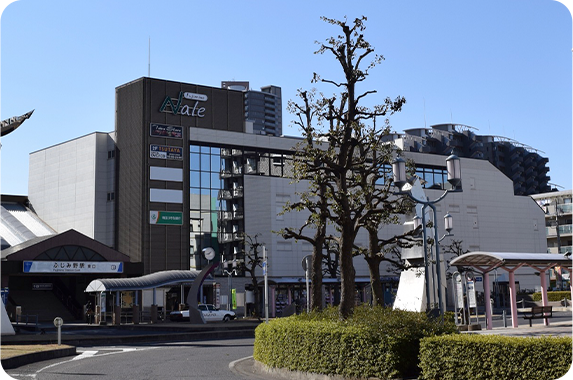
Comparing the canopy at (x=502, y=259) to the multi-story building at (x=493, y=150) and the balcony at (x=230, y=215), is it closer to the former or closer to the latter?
the balcony at (x=230, y=215)

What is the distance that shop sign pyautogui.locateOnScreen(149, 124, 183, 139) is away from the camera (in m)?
61.2

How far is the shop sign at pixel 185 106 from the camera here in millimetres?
62206

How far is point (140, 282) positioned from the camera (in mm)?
47875

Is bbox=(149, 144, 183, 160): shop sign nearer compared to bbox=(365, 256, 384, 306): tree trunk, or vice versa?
bbox=(365, 256, 384, 306): tree trunk

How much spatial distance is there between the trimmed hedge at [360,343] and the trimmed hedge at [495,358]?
69cm

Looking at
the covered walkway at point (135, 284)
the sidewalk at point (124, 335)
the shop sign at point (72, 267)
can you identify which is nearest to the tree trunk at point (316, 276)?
the sidewalk at point (124, 335)

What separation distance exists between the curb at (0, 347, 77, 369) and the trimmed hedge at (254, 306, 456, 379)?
8.28 meters

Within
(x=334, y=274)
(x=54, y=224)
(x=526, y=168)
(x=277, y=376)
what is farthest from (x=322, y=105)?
(x=526, y=168)

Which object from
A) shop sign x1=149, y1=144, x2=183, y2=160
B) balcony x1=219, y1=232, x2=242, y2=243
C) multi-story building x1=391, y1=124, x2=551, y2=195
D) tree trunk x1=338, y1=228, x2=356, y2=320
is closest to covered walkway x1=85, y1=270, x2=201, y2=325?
balcony x1=219, y1=232, x2=242, y2=243

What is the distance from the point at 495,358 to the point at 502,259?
15329 millimetres

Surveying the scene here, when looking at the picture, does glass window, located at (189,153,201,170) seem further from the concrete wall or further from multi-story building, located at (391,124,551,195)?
multi-story building, located at (391,124,551,195)

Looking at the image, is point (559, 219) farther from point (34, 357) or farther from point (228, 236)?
point (34, 357)

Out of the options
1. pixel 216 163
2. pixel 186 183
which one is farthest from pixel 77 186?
pixel 216 163

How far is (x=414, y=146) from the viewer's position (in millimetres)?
110125
